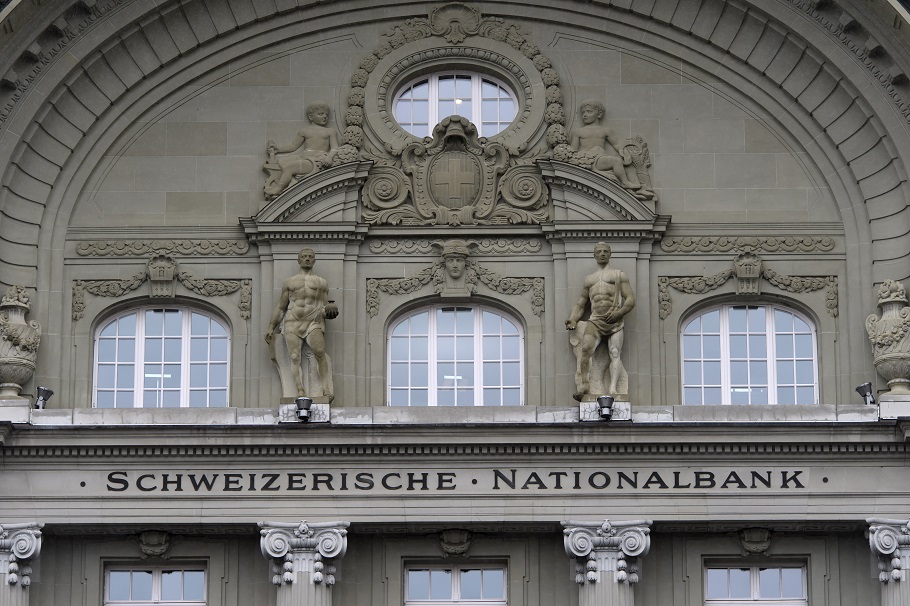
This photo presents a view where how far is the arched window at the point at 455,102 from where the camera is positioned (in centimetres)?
4697

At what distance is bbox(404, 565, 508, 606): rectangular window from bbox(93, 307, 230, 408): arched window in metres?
4.21

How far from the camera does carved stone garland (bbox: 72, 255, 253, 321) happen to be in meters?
45.8

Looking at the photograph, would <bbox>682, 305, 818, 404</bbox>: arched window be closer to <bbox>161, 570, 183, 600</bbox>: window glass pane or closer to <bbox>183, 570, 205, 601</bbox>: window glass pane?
<bbox>183, 570, 205, 601</bbox>: window glass pane

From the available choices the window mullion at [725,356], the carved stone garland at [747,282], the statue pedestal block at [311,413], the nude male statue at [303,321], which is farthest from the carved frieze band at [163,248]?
the window mullion at [725,356]

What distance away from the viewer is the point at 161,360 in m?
45.8

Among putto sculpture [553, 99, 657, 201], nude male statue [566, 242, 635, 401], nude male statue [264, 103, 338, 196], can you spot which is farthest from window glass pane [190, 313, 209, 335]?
putto sculpture [553, 99, 657, 201]

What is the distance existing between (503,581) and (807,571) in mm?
4788

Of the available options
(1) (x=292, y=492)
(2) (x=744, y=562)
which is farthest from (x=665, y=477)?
(1) (x=292, y=492)

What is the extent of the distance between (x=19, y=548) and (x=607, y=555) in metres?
9.06

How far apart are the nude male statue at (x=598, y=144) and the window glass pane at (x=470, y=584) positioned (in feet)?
22.2

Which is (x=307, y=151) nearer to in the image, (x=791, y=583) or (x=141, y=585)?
(x=141, y=585)

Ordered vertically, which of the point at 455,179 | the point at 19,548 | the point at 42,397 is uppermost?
the point at 455,179

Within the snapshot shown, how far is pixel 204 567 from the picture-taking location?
44688mm

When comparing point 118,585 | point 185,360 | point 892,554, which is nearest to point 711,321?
point 892,554
